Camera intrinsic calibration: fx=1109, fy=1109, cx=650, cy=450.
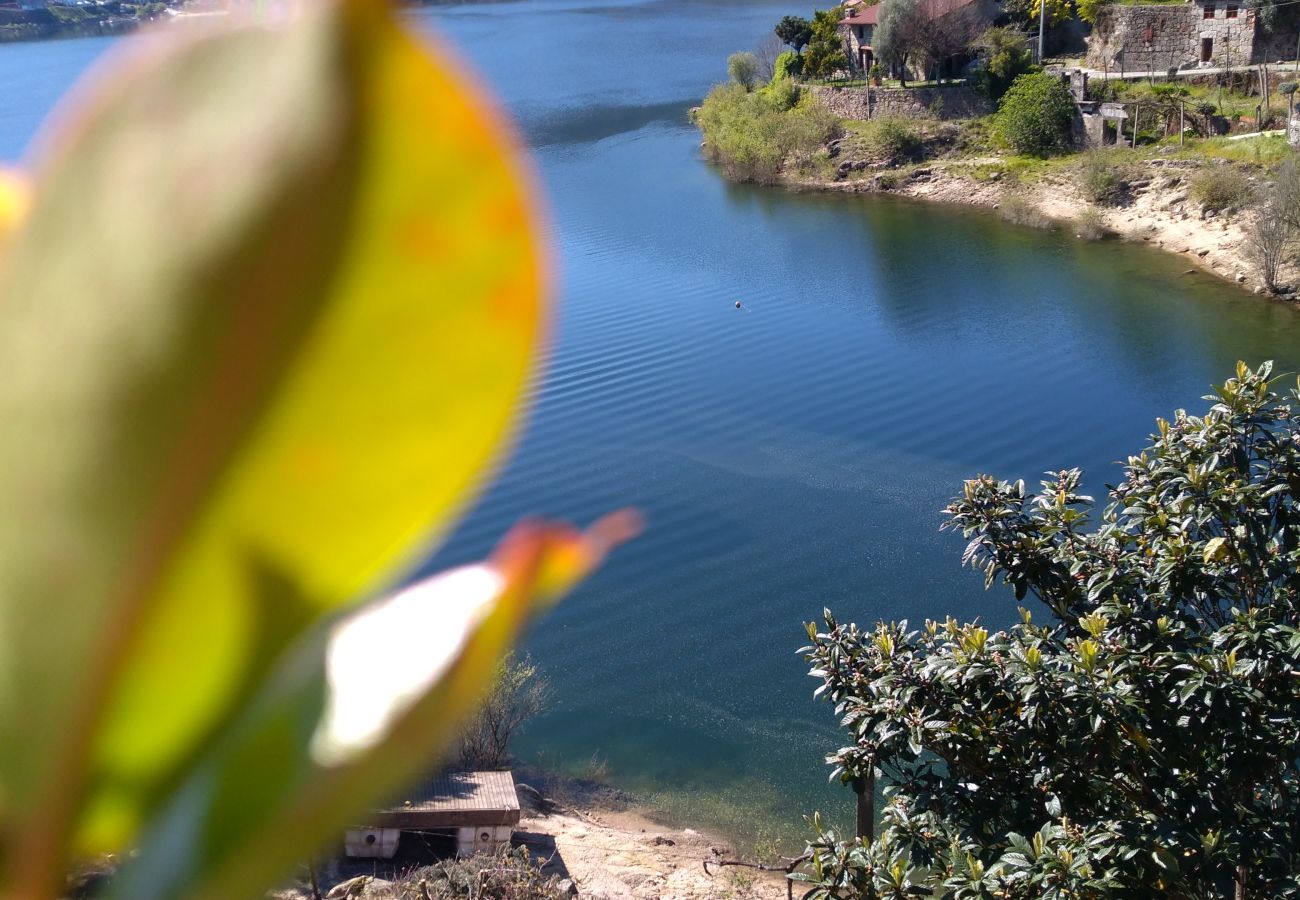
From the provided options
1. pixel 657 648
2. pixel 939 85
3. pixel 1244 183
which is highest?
pixel 939 85

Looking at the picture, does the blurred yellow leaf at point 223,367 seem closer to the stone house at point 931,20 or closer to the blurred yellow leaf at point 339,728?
the blurred yellow leaf at point 339,728

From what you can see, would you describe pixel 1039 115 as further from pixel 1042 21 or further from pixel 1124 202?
pixel 1042 21

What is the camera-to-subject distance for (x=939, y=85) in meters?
18.5

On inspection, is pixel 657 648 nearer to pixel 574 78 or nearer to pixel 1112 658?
pixel 1112 658

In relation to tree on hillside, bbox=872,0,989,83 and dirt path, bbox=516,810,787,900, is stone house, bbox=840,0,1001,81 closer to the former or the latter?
tree on hillside, bbox=872,0,989,83

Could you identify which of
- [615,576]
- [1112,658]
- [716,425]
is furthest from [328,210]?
[716,425]

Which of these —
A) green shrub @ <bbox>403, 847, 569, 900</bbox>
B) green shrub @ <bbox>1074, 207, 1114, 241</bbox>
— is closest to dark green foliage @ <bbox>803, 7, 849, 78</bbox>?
green shrub @ <bbox>1074, 207, 1114, 241</bbox>

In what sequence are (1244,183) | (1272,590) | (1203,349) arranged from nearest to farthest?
(1272,590), (1203,349), (1244,183)

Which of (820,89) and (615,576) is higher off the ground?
(820,89)

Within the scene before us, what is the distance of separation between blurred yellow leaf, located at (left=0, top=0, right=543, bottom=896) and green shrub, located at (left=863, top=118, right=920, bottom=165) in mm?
18819

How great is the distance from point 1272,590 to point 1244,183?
12381 millimetres

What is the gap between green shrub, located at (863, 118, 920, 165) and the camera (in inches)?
707

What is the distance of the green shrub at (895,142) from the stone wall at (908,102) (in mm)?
536

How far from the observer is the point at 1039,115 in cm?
1659
